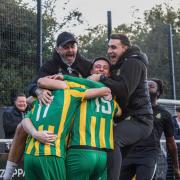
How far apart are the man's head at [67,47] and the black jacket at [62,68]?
0.11 metres

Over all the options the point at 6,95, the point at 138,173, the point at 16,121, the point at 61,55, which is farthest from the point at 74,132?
the point at 6,95

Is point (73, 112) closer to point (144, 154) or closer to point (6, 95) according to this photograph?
point (144, 154)

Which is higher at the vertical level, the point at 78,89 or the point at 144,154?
the point at 78,89

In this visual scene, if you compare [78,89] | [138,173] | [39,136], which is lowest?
[138,173]

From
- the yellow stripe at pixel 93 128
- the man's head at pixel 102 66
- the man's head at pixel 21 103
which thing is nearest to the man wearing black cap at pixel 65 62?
the man's head at pixel 102 66

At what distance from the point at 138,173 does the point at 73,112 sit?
301 centimetres

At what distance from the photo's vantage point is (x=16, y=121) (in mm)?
9844

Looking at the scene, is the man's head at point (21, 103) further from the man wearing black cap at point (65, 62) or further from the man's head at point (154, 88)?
the man wearing black cap at point (65, 62)

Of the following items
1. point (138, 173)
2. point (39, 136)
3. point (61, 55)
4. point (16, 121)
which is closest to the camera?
point (39, 136)

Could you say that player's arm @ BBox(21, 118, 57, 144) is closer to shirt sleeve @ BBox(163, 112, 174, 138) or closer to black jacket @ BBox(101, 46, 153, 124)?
black jacket @ BBox(101, 46, 153, 124)

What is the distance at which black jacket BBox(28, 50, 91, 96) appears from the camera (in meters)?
6.09

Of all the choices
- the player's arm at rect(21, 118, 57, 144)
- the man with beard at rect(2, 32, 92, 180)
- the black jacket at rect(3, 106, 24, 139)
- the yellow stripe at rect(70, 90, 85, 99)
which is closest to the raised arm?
the yellow stripe at rect(70, 90, 85, 99)

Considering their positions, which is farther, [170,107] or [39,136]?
[170,107]

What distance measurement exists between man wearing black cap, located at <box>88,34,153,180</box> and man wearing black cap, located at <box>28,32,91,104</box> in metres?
0.31
